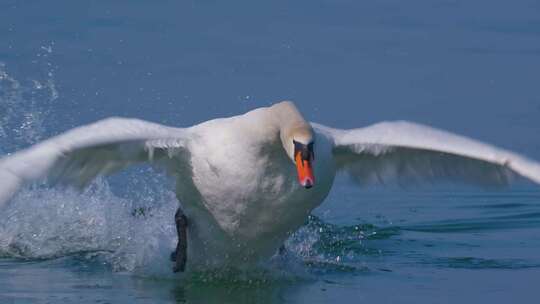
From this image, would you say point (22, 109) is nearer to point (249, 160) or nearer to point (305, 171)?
point (249, 160)

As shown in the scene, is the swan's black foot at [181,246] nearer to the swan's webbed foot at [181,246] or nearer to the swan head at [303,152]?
the swan's webbed foot at [181,246]

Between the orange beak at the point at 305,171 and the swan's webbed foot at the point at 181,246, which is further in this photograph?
the swan's webbed foot at the point at 181,246

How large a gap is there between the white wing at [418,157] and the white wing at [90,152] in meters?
1.28

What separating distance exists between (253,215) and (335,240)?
305 cm

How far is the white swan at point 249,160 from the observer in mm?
11070

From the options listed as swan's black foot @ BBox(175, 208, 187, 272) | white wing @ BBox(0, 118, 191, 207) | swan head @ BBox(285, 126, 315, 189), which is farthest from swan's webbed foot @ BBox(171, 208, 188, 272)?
swan head @ BBox(285, 126, 315, 189)

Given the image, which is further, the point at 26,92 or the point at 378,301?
the point at 26,92

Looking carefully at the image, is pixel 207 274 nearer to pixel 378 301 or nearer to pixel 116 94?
pixel 378 301

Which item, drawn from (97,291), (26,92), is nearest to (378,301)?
(97,291)

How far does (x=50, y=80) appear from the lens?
81.2 ft

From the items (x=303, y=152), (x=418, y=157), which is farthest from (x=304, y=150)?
(x=418, y=157)

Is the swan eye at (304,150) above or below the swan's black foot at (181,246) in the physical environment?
above

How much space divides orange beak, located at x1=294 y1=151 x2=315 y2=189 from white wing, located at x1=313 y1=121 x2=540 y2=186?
103 cm

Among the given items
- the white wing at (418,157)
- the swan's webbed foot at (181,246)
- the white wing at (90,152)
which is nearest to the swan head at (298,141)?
the white wing at (418,157)
